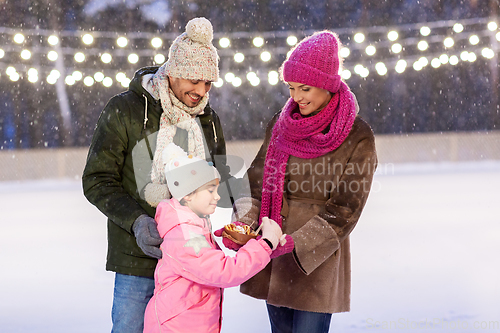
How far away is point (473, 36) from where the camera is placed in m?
9.05

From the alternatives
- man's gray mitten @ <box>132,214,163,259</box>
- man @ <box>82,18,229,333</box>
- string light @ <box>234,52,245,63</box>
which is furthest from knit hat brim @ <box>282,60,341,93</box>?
string light @ <box>234,52,245,63</box>

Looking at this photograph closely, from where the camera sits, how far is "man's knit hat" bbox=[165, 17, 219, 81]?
194cm

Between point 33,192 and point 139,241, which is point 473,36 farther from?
point 139,241

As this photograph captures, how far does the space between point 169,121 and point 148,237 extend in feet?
1.54

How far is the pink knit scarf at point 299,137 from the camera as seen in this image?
1.93 m

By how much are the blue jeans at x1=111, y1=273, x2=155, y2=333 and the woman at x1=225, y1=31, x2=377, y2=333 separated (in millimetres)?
382

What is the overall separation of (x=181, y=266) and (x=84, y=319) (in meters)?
1.91

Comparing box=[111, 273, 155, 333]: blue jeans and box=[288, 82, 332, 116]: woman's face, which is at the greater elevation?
box=[288, 82, 332, 116]: woman's face

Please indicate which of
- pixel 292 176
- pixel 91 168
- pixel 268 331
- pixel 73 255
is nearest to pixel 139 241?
pixel 91 168

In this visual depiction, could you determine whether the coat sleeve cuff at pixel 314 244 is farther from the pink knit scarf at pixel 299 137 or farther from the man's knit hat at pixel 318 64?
the man's knit hat at pixel 318 64

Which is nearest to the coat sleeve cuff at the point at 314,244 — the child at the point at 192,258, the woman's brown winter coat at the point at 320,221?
the woman's brown winter coat at the point at 320,221

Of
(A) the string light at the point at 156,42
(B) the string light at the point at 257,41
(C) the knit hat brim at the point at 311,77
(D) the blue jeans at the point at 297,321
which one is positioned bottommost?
(D) the blue jeans at the point at 297,321

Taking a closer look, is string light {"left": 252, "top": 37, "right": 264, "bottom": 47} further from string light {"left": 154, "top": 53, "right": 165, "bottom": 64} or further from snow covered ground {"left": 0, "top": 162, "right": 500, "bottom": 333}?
snow covered ground {"left": 0, "top": 162, "right": 500, "bottom": 333}

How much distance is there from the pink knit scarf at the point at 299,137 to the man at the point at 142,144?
0.28m
